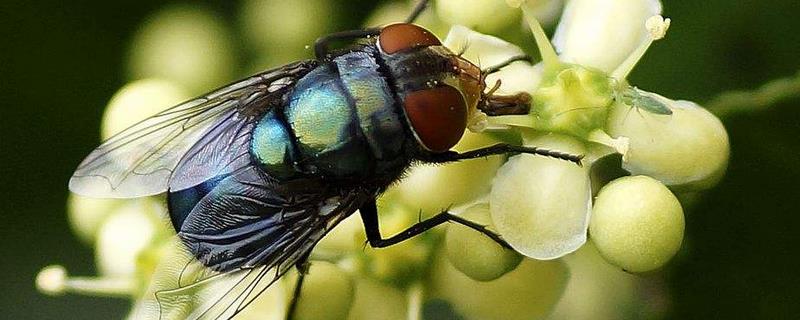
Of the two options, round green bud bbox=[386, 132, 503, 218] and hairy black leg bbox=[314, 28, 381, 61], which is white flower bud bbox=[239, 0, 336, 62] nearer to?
hairy black leg bbox=[314, 28, 381, 61]

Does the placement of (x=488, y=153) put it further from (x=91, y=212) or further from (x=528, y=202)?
(x=91, y=212)

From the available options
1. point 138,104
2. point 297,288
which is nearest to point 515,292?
point 297,288

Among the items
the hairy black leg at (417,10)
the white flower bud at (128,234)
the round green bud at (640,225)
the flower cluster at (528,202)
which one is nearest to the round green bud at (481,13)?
the flower cluster at (528,202)

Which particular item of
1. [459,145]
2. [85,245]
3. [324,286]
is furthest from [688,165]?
[85,245]

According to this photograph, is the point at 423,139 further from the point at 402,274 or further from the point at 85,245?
the point at 85,245

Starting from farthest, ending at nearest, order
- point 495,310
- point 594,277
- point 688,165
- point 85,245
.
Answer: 1. point 85,245
2. point 594,277
3. point 495,310
4. point 688,165

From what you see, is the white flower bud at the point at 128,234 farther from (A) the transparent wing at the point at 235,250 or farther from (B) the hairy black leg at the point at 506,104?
(B) the hairy black leg at the point at 506,104
